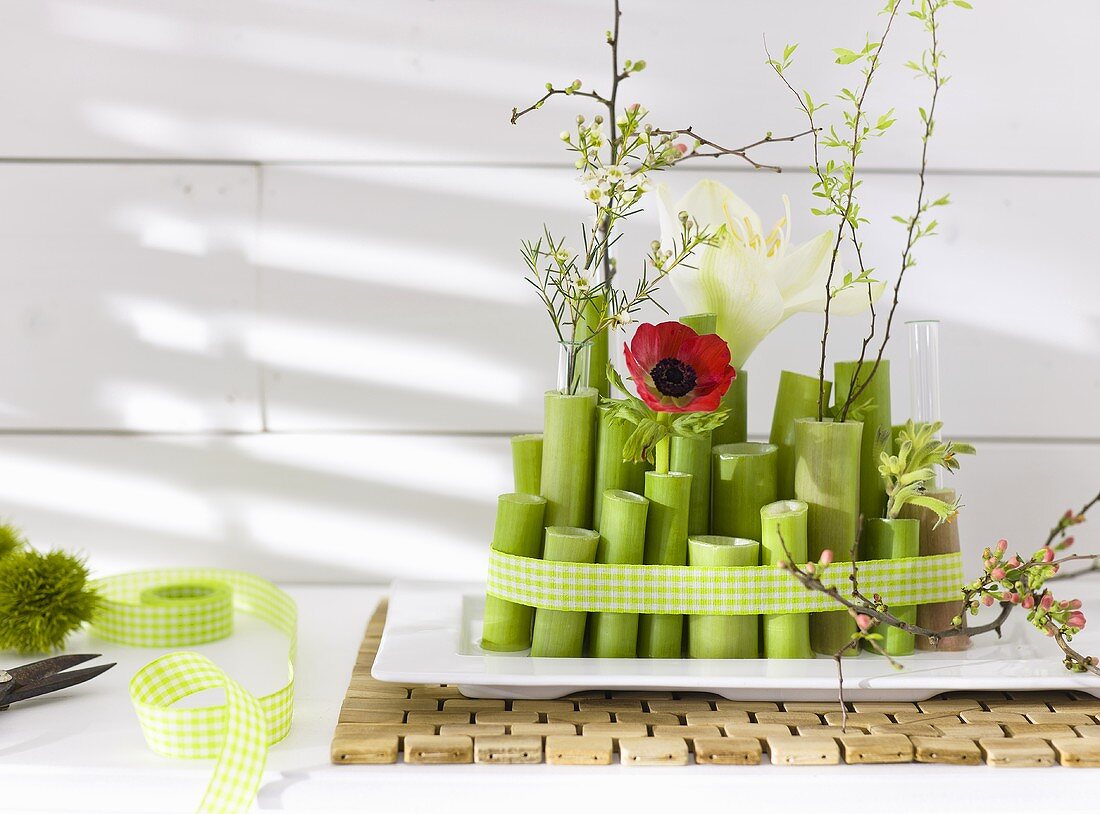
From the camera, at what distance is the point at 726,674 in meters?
0.65

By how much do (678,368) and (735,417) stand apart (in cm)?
13

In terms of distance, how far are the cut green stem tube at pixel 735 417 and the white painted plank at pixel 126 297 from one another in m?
0.49

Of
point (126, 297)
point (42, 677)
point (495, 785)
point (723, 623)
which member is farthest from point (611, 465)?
point (126, 297)

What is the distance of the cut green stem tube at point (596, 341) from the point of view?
2.37ft

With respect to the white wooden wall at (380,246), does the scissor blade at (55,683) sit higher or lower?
lower

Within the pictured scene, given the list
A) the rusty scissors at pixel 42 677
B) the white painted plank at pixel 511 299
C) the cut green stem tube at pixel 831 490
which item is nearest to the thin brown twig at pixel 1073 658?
the cut green stem tube at pixel 831 490

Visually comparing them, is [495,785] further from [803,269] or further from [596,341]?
[803,269]

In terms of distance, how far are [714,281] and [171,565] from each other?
0.64 m

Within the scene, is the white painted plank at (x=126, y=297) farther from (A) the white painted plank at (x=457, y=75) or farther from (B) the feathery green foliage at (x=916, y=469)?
(B) the feathery green foliage at (x=916, y=469)

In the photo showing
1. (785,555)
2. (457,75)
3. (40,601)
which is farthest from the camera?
(457,75)

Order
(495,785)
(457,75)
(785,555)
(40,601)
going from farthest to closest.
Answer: (457,75)
(40,601)
(785,555)
(495,785)

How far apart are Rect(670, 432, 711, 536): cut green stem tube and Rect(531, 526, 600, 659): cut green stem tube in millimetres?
77

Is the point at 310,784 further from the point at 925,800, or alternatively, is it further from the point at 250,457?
the point at 250,457

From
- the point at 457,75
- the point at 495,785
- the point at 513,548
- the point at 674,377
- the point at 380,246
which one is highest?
the point at 457,75
